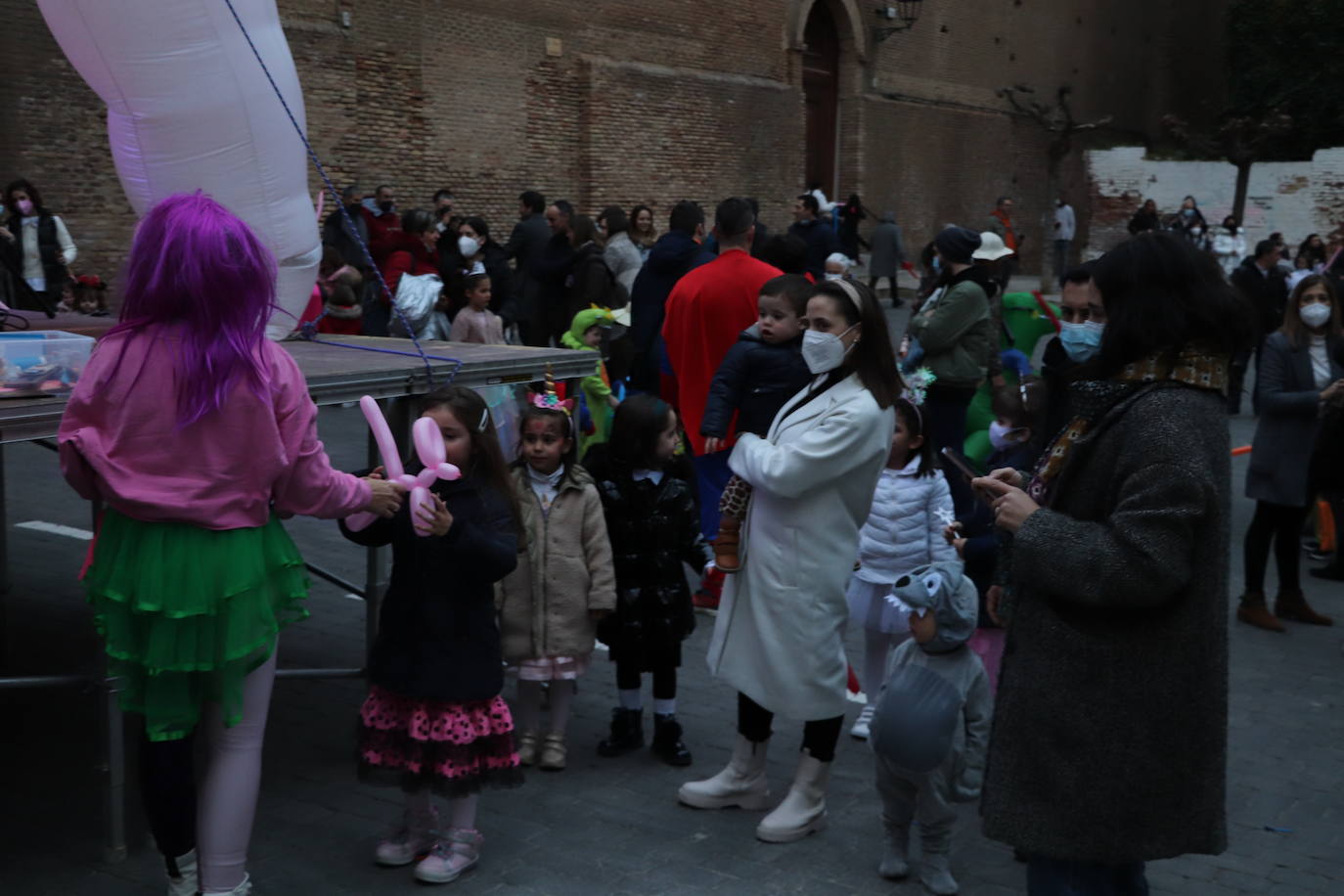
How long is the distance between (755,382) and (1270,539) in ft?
10.3

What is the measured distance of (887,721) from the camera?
3.75m

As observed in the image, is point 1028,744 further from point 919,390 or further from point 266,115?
point 919,390

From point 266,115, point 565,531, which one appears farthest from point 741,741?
point 266,115

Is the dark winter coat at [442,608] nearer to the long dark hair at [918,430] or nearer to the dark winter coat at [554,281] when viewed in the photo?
the long dark hair at [918,430]

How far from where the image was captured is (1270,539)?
702cm

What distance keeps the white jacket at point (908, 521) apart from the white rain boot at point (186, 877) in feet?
8.42

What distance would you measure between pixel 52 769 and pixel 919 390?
170 inches

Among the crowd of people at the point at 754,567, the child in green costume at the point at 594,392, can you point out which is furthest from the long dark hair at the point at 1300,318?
the child in green costume at the point at 594,392

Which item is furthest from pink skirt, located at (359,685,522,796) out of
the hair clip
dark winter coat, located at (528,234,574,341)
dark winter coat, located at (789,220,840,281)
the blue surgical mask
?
dark winter coat, located at (789,220,840,281)

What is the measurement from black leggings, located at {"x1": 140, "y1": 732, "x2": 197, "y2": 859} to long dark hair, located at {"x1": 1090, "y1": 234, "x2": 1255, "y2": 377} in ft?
7.61

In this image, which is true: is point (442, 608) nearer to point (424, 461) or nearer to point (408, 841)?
point (424, 461)

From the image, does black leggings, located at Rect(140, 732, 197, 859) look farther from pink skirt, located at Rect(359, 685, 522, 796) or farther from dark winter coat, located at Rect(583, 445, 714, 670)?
dark winter coat, located at Rect(583, 445, 714, 670)

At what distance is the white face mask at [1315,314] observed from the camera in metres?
7.12

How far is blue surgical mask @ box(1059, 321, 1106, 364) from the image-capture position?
3131 mm
